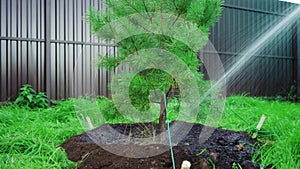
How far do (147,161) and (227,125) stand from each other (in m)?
1.71

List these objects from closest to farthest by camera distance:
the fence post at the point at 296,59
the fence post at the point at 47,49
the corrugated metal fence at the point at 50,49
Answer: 1. the corrugated metal fence at the point at 50,49
2. the fence post at the point at 47,49
3. the fence post at the point at 296,59

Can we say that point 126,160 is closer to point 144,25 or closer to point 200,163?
point 200,163

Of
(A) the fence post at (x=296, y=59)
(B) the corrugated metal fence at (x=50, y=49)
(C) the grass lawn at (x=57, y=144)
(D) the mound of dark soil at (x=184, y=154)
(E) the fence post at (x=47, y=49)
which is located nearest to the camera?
(D) the mound of dark soil at (x=184, y=154)

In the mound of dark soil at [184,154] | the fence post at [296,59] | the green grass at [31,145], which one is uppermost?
the fence post at [296,59]

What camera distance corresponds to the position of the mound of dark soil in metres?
1.77

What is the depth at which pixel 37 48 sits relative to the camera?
4.98 m

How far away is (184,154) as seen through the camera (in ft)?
5.91

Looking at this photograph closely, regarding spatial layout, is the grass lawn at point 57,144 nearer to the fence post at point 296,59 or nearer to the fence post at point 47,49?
the fence post at point 47,49

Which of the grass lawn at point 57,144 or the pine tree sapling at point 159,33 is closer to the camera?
the pine tree sapling at point 159,33

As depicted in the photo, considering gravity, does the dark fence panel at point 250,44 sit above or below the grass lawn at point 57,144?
above

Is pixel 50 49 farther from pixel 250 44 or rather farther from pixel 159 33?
pixel 250 44

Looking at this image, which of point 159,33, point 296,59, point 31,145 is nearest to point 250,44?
point 296,59

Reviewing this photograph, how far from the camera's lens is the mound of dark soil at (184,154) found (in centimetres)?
177

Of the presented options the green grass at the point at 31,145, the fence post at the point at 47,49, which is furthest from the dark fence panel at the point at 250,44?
the green grass at the point at 31,145
